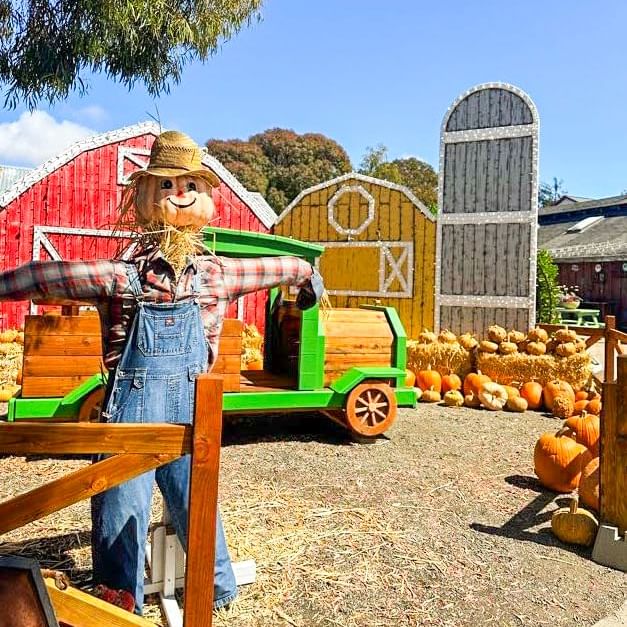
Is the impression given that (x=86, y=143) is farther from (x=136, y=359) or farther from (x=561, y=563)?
(x=561, y=563)

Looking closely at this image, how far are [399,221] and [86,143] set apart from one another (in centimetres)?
563

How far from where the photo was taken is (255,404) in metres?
5.32

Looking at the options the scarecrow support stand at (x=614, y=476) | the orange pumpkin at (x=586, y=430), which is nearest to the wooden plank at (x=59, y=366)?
the scarecrow support stand at (x=614, y=476)

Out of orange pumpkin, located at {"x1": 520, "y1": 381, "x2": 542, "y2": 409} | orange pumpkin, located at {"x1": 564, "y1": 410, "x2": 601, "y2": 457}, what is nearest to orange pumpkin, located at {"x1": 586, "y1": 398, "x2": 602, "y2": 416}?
orange pumpkin, located at {"x1": 520, "y1": 381, "x2": 542, "y2": 409}

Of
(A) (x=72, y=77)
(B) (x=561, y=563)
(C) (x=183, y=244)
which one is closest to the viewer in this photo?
(C) (x=183, y=244)

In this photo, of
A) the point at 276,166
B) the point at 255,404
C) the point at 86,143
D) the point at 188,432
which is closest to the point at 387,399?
the point at 255,404

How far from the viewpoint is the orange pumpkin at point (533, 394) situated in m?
7.99

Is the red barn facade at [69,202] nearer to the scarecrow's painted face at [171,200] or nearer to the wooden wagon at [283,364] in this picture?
the wooden wagon at [283,364]

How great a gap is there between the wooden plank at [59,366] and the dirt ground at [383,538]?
797mm

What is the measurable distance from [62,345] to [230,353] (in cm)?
137

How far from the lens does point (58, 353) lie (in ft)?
16.0

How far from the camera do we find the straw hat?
2586 mm

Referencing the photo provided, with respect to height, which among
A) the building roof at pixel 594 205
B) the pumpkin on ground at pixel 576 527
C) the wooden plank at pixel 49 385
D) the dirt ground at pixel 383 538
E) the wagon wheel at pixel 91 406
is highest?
the building roof at pixel 594 205

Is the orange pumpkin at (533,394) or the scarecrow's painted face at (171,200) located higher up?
the scarecrow's painted face at (171,200)
